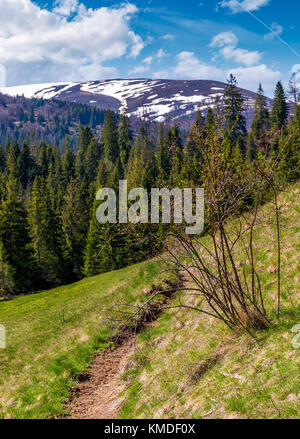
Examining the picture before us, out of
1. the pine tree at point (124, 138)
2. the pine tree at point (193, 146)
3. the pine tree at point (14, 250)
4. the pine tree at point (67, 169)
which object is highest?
the pine tree at point (124, 138)

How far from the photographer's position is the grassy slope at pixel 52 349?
462 inches

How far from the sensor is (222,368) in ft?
26.6

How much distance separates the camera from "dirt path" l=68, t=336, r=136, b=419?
10.2m

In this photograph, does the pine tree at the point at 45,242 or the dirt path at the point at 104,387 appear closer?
the dirt path at the point at 104,387

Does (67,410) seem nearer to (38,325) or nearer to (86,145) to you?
(38,325)

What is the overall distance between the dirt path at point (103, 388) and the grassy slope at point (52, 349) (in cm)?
53

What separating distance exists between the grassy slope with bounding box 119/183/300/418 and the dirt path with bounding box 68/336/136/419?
534 mm

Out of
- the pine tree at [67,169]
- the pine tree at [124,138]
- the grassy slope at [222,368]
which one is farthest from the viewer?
the pine tree at [124,138]

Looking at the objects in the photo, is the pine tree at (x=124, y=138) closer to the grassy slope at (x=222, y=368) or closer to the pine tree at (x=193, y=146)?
the grassy slope at (x=222, y=368)

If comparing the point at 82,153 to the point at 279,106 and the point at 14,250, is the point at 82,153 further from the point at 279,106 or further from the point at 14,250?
the point at 14,250

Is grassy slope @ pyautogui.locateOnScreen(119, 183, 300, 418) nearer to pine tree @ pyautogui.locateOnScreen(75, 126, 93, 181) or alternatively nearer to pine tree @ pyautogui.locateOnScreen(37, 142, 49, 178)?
pine tree @ pyautogui.locateOnScreen(75, 126, 93, 181)

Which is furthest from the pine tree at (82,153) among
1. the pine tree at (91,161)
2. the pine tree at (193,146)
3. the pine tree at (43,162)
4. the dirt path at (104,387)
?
the pine tree at (193,146)

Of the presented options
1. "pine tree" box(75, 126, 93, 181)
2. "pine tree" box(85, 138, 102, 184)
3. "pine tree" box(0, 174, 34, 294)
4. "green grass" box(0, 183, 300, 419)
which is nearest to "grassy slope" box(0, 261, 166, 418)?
"green grass" box(0, 183, 300, 419)

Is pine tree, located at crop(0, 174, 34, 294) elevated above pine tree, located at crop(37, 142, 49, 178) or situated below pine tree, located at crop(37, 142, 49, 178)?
below
